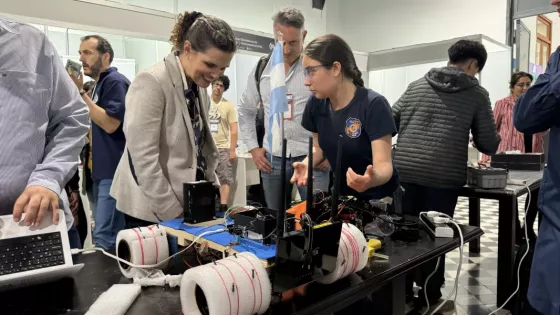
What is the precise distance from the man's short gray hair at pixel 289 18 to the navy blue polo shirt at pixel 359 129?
56 cm

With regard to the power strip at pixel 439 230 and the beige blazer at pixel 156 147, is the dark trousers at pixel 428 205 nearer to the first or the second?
the power strip at pixel 439 230

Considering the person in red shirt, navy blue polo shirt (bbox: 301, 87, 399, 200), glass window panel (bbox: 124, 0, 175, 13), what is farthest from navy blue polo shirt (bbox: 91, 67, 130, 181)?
the person in red shirt

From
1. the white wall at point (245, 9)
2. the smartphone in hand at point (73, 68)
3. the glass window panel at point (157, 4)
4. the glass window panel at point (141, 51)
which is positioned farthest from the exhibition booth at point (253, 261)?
the glass window panel at point (141, 51)

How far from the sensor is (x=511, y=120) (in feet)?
13.7

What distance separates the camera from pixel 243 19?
570 centimetres

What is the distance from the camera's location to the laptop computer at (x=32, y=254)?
2.84ft

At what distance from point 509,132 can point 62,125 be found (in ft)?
13.9

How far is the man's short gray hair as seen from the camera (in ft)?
6.62

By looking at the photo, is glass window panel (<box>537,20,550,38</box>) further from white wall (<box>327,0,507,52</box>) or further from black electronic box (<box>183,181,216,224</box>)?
black electronic box (<box>183,181,216,224</box>)

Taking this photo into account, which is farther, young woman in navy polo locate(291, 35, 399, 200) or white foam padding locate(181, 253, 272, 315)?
young woman in navy polo locate(291, 35, 399, 200)

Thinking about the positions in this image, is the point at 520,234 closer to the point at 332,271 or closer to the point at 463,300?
the point at 463,300

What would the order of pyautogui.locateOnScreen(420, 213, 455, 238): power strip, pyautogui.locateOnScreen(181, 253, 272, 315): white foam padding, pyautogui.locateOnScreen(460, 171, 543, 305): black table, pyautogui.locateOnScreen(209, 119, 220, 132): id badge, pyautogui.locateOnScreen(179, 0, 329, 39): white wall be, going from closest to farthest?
pyautogui.locateOnScreen(181, 253, 272, 315): white foam padding < pyautogui.locateOnScreen(420, 213, 455, 238): power strip < pyautogui.locateOnScreen(460, 171, 543, 305): black table < pyautogui.locateOnScreen(209, 119, 220, 132): id badge < pyautogui.locateOnScreen(179, 0, 329, 39): white wall

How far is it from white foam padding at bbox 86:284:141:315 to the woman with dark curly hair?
0.50 m

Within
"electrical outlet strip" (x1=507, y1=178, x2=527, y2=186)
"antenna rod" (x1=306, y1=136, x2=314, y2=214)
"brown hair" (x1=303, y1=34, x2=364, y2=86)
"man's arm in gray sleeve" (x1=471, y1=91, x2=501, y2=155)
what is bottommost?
"electrical outlet strip" (x1=507, y1=178, x2=527, y2=186)
